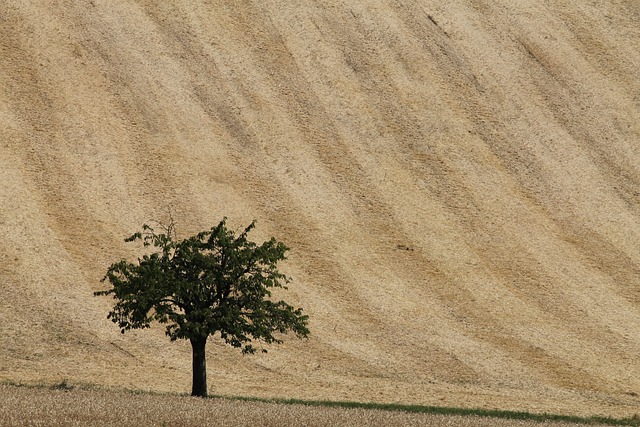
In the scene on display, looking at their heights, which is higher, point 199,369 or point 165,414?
point 199,369

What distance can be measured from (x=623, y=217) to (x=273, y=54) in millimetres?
26800

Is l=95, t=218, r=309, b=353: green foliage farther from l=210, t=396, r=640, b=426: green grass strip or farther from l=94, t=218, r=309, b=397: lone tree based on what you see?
l=210, t=396, r=640, b=426: green grass strip

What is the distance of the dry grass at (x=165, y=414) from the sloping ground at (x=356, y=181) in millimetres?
11079

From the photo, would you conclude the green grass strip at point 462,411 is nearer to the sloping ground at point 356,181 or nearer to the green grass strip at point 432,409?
the green grass strip at point 432,409

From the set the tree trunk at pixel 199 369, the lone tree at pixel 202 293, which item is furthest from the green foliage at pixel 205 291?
the tree trunk at pixel 199 369

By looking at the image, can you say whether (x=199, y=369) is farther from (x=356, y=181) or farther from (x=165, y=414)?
(x=356, y=181)

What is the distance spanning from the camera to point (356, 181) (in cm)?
6225

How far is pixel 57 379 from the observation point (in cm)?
3778

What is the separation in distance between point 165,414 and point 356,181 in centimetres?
4004

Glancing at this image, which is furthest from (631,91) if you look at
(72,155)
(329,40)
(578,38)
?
(72,155)

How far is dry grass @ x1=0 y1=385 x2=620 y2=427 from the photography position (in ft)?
71.4

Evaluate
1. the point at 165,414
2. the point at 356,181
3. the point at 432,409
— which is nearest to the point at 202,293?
the point at 432,409

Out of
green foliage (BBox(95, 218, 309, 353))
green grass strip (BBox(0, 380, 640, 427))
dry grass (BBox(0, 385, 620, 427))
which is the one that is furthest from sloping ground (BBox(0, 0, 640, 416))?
dry grass (BBox(0, 385, 620, 427))

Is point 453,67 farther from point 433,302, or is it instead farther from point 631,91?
point 433,302
